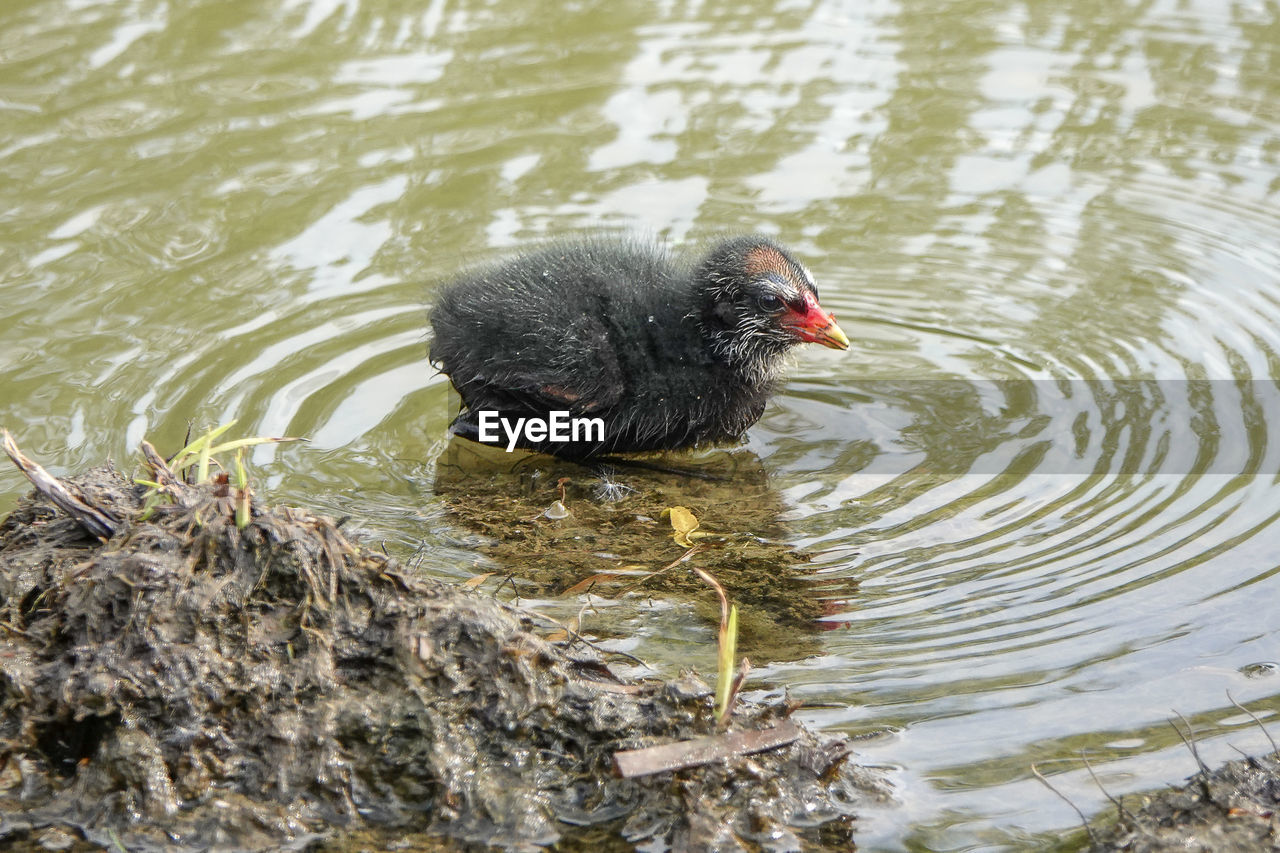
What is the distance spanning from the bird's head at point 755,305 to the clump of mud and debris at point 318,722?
2.32 m

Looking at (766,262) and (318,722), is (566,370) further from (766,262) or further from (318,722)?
(318,722)

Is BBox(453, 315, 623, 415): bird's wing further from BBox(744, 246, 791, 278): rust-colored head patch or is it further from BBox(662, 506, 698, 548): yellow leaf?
BBox(744, 246, 791, 278): rust-colored head patch

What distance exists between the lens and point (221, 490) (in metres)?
3.42

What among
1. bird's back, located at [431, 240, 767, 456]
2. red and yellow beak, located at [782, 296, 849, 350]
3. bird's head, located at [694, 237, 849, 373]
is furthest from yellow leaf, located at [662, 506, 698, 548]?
red and yellow beak, located at [782, 296, 849, 350]

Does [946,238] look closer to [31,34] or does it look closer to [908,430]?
A: [908,430]

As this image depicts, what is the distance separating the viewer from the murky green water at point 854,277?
3955mm

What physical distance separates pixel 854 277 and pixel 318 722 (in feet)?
13.4

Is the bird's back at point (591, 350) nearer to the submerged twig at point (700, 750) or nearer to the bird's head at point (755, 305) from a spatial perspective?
the bird's head at point (755, 305)

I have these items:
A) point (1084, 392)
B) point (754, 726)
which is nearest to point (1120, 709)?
point (754, 726)

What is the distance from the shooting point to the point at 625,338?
5320mm

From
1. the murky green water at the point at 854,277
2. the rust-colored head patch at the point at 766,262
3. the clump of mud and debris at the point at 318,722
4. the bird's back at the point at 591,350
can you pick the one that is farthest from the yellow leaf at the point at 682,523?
the clump of mud and debris at the point at 318,722

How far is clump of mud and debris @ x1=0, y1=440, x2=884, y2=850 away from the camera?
3.16 m

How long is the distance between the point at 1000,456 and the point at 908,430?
418 millimetres

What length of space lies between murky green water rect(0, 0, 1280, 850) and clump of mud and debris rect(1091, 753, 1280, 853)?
0.48 feet
